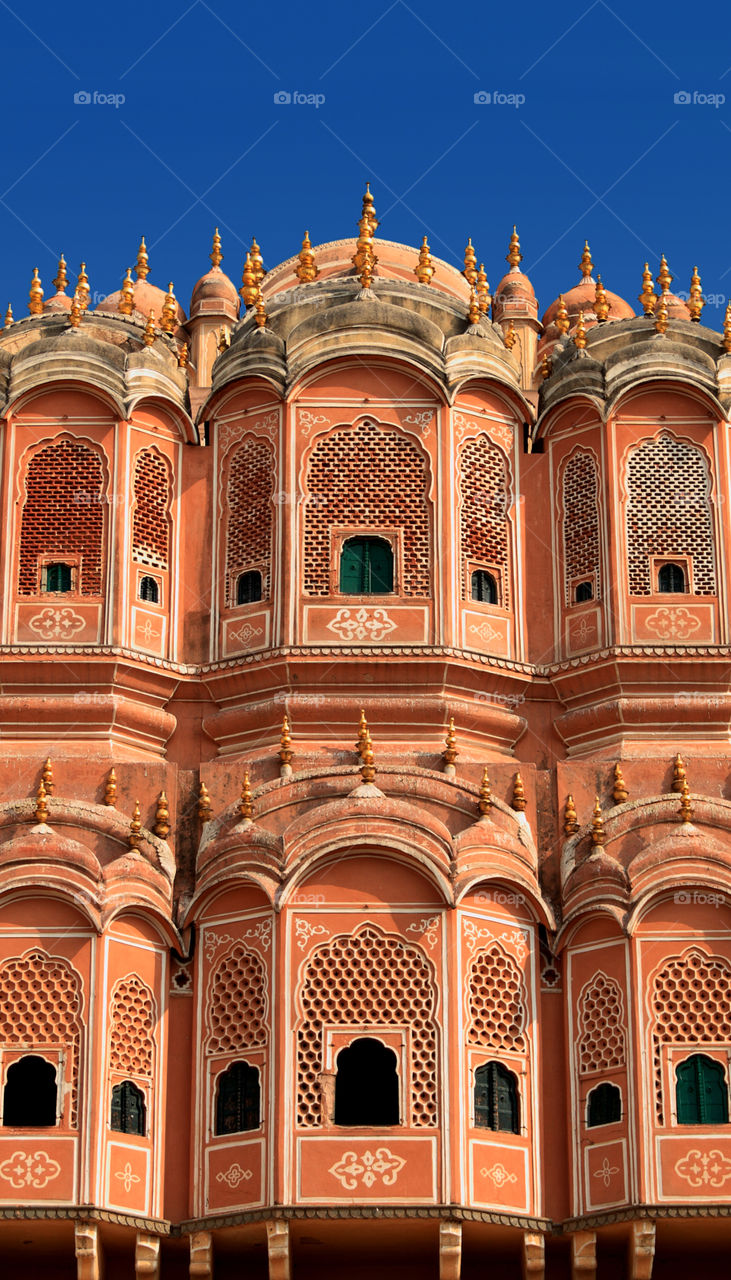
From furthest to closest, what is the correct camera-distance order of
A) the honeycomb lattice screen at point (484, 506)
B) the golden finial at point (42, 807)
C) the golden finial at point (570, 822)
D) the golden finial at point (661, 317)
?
the golden finial at point (661, 317)
the honeycomb lattice screen at point (484, 506)
the golden finial at point (570, 822)
the golden finial at point (42, 807)

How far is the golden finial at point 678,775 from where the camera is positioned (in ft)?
83.2

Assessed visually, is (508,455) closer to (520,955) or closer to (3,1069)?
(520,955)

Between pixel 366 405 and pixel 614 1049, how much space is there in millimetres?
7416

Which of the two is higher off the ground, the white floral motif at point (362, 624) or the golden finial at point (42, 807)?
the white floral motif at point (362, 624)

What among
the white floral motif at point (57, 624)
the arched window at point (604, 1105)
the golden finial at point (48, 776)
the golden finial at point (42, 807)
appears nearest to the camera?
the arched window at point (604, 1105)

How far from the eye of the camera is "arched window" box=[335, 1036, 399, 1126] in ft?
77.5

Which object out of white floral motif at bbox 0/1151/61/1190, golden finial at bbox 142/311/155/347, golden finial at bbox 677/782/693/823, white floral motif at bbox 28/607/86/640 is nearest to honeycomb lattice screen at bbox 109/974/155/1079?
white floral motif at bbox 0/1151/61/1190

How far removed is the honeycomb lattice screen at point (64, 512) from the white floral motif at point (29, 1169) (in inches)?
243

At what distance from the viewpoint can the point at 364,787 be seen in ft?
81.5

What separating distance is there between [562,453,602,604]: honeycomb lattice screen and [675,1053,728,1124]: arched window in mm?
5312

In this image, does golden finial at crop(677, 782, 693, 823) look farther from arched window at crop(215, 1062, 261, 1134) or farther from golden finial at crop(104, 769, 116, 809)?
golden finial at crop(104, 769, 116, 809)

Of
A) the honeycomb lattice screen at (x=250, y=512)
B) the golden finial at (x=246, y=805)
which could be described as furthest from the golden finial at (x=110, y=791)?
the honeycomb lattice screen at (x=250, y=512)

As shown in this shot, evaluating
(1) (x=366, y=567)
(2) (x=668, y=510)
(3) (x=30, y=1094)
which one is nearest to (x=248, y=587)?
(1) (x=366, y=567)

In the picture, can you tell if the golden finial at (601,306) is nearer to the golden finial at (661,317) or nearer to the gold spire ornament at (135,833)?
the golden finial at (661,317)
